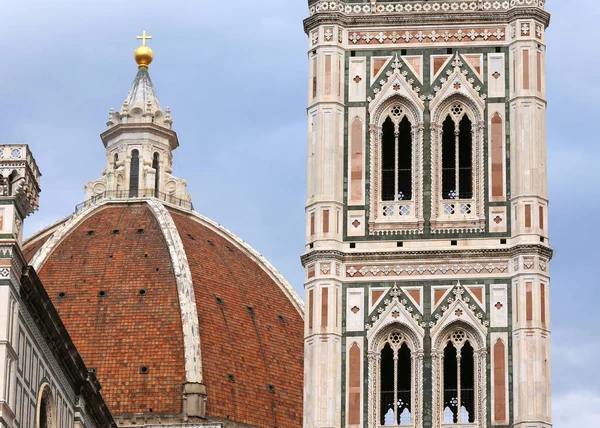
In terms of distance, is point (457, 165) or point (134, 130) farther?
point (134, 130)

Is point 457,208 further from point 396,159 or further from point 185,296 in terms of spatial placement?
point 185,296

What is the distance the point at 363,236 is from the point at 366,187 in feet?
3.79

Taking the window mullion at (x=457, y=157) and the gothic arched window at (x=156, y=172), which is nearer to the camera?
the window mullion at (x=457, y=157)

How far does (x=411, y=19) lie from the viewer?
2223 inches

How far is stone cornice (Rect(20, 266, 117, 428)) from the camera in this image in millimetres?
47594

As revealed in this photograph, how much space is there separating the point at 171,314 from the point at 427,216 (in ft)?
175

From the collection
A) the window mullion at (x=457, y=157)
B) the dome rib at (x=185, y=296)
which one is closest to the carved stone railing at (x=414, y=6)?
the window mullion at (x=457, y=157)

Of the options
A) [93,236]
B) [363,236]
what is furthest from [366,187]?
[93,236]

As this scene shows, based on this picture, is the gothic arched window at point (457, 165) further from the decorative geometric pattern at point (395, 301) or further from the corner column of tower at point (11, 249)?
the corner column of tower at point (11, 249)

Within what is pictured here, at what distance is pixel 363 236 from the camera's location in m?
54.6

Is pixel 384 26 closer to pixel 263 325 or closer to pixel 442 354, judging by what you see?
pixel 442 354

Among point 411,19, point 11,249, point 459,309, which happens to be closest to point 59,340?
point 11,249

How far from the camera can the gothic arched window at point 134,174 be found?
118 meters

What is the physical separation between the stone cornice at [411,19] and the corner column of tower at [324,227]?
0.22 m
